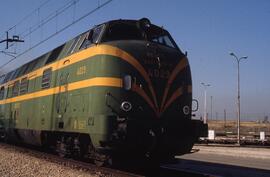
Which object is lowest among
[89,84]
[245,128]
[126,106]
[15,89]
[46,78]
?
[126,106]

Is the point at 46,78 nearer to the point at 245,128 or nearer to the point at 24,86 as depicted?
the point at 24,86

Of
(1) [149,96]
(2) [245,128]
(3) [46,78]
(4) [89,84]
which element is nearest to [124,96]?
(1) [149,96]

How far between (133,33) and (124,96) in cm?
227

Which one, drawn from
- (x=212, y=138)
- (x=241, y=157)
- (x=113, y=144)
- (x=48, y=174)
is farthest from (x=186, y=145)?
(x=212, y=138)

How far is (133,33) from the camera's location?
13305 mm

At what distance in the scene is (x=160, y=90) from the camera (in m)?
12.5

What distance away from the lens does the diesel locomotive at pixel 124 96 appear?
11.7 metres

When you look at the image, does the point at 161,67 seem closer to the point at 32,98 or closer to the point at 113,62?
the point at 113,62

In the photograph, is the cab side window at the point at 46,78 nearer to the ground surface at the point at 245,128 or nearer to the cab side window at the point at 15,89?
the cab side window at the point at 15,89

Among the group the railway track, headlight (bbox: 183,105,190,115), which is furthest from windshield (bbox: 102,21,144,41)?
the railway track

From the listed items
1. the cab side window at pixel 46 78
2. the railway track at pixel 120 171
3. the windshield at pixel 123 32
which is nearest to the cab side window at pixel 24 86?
the cab side window at pixel 46 78

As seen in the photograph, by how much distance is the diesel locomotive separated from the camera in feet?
38.4

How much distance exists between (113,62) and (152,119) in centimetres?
179

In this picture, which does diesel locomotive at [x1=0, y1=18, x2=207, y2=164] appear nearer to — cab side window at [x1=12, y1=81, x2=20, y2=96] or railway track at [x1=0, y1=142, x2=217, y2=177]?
railway track at [x1=0, y1=142, x2=217, y2=177]
